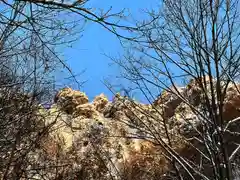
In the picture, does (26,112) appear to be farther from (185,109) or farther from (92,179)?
→ (92,179)

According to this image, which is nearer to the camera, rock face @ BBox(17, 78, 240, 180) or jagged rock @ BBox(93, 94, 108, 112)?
rock face @ BBox(17, 78, 240, 180)

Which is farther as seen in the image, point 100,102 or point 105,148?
point 100,102

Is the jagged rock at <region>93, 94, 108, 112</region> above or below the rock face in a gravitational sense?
above

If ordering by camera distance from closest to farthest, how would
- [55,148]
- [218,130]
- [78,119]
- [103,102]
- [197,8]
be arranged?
[218,130] → [197,8] → [55,148] → [78,119] → [103,102]

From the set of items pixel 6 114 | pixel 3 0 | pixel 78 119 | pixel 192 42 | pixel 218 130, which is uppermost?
pixel 78 119

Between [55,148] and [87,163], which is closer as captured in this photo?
[55,148]

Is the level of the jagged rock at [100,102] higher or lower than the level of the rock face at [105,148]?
higher

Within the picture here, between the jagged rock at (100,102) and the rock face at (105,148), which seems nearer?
the rock face at (105,148)

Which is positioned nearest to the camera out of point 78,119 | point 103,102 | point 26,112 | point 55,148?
point 26,112

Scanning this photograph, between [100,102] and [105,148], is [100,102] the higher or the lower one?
the higher one

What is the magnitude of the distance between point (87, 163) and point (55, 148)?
4.22ft

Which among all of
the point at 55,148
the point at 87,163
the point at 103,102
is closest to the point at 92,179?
the point at 87,163

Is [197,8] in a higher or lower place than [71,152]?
lower

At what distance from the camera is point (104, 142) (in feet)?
41.5
